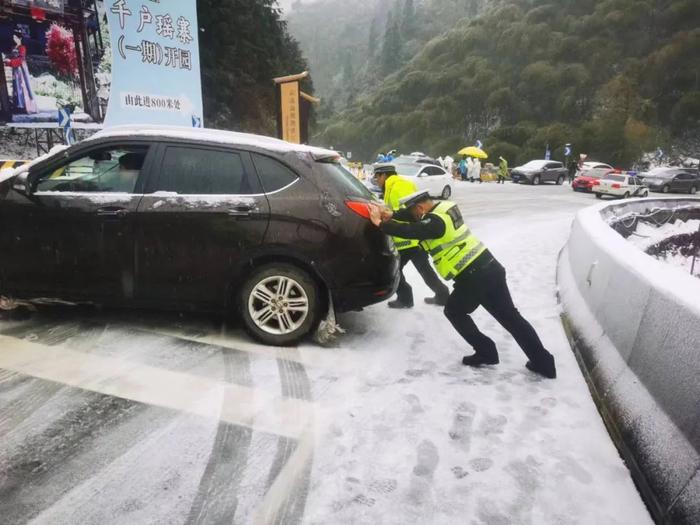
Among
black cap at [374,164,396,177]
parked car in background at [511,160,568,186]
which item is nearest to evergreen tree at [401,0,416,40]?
parked car in background at [511,160,568,186]

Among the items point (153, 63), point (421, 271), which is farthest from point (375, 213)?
point (153, 63)

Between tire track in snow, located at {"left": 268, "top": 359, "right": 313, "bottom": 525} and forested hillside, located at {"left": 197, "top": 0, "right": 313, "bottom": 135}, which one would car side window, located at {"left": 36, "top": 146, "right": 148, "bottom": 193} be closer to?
tire track in snow, located at {"left": 268, "top": 359, "right": 313, "bottom": 525}

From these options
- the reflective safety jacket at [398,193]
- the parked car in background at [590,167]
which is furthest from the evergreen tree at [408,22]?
the reflective safety jacket at [398,193]

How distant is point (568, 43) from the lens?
66.2 meters

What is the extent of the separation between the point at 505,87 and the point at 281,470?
7390 cm

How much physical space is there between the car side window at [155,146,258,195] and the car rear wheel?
705mm

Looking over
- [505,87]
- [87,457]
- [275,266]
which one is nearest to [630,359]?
[275,266]

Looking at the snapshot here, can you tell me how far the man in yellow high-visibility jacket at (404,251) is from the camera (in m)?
5.36

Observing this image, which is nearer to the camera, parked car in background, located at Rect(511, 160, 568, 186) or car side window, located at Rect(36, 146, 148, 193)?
car side window, located at Rect(36, 146, 148, 193)

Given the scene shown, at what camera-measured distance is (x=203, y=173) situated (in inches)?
155

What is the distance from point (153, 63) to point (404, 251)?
41.2ft

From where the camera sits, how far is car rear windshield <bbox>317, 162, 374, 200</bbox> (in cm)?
404

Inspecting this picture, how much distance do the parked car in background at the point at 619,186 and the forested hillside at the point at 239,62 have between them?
1845 centimetres

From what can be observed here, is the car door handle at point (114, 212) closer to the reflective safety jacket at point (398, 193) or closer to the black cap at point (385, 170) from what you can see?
the reflective safety jacket at point (398, 193)
